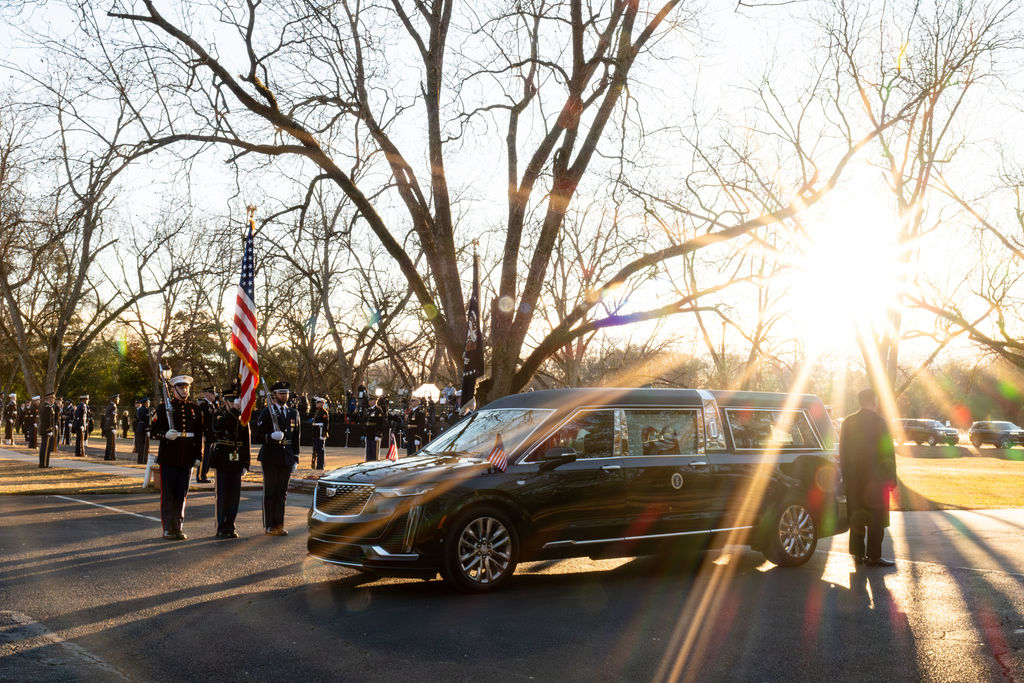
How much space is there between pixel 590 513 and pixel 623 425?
979 mm

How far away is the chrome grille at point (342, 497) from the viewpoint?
27.2 ft

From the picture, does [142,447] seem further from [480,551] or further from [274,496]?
[480,551]

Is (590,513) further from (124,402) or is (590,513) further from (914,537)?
(124,402)

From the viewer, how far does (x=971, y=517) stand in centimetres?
1608

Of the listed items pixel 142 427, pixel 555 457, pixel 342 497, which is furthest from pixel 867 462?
pixel 142 427

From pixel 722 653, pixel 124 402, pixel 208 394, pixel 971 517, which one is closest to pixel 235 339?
pixel 208 394

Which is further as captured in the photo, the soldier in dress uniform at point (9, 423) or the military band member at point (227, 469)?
the soldier in dress uniform at point (9, 423)

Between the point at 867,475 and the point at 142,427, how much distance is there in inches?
837

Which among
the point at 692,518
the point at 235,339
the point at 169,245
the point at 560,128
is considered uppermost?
the point at 169,245

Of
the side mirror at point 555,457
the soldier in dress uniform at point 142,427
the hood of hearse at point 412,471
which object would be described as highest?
the soldier in dress uniform at point 142,427

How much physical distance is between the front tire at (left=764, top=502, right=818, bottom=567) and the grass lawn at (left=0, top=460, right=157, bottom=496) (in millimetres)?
11987

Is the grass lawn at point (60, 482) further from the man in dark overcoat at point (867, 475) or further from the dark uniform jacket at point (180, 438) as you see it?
the man in dark overcoat at point (867, 475)

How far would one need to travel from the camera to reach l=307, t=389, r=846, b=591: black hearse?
26.7 feet

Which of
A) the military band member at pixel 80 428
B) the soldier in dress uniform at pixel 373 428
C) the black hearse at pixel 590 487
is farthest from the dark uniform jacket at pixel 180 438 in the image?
the military band member at pixel 80 428
